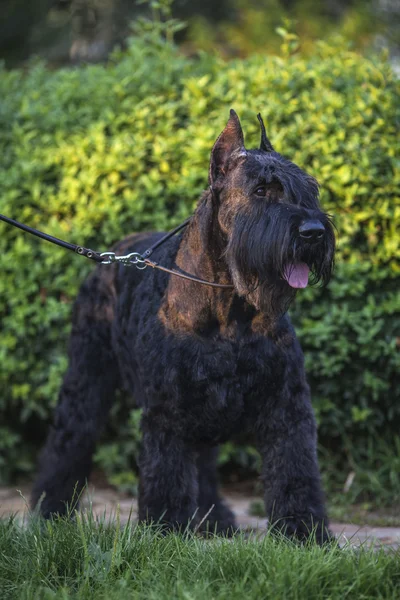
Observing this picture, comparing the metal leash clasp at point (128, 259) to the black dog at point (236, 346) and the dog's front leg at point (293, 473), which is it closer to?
the black dog at point (236, 346)

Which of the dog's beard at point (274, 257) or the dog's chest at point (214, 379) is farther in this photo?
the dog's chest at point (214, 379)

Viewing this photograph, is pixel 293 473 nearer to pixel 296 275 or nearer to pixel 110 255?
pixel 296 275

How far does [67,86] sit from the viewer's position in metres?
5.50

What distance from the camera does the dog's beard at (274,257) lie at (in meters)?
2.87

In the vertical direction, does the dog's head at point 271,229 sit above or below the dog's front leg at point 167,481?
above

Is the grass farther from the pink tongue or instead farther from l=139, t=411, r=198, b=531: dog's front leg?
the pink tongue

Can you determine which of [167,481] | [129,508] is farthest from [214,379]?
[129,508]

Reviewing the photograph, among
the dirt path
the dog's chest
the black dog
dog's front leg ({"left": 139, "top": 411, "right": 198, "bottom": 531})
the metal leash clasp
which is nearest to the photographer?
the black dog

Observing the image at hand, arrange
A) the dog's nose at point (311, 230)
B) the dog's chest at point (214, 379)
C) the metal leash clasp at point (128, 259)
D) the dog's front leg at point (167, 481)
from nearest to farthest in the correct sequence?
the dog's nose at point (311, 230), the dog's chest at point (214, 379), the dog's front leg at point (167, 481), the metal leash clasp at point (128, 259)

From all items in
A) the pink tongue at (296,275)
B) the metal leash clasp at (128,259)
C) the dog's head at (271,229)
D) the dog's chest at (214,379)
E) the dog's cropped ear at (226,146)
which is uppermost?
the dog's cropped ear at (226,146)

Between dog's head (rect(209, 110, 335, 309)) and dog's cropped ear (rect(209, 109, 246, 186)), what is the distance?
5 centimetres

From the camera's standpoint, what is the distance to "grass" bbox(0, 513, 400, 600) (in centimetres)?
241

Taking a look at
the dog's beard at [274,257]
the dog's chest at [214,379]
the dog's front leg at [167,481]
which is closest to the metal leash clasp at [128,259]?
the dog's chest at [214,379]

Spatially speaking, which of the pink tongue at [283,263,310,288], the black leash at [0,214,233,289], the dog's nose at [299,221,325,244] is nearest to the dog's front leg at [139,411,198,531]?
the black leash at [0,214,233,289]
